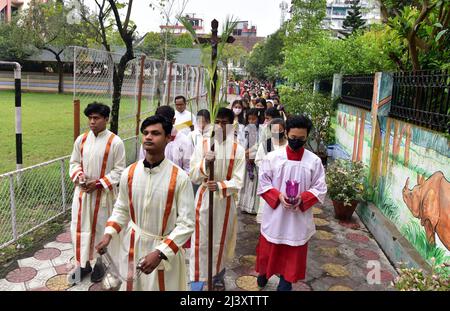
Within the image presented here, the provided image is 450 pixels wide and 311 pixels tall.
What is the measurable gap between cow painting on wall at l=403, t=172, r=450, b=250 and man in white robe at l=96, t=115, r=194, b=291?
2.49 m

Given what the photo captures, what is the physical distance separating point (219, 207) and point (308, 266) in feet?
4.66

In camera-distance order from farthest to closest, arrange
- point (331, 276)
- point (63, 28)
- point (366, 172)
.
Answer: point (63, 28)
point (366, 172)
point (331, 276)

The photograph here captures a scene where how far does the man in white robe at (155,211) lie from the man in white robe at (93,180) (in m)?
1.15

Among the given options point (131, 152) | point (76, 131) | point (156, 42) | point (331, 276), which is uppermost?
point (156, 42)

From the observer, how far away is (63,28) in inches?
1080

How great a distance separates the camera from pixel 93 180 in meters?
3.85

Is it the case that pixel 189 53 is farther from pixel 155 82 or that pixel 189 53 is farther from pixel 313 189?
pixel 313 189

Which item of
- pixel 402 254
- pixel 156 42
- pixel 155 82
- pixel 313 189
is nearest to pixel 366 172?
pixel 402 254

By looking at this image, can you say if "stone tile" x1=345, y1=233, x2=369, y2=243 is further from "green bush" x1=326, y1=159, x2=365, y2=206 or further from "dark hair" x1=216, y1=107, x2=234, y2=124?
"dark hair" x1=216, y1=107, x2=234, y2=124

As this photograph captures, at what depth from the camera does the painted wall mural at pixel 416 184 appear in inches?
153

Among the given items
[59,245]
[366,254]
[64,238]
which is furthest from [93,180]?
[366,254]

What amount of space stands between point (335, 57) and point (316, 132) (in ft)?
9.08

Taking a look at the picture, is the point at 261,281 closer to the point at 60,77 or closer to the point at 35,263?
the point at 35,263

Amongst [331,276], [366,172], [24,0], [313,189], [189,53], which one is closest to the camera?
[313,189]
